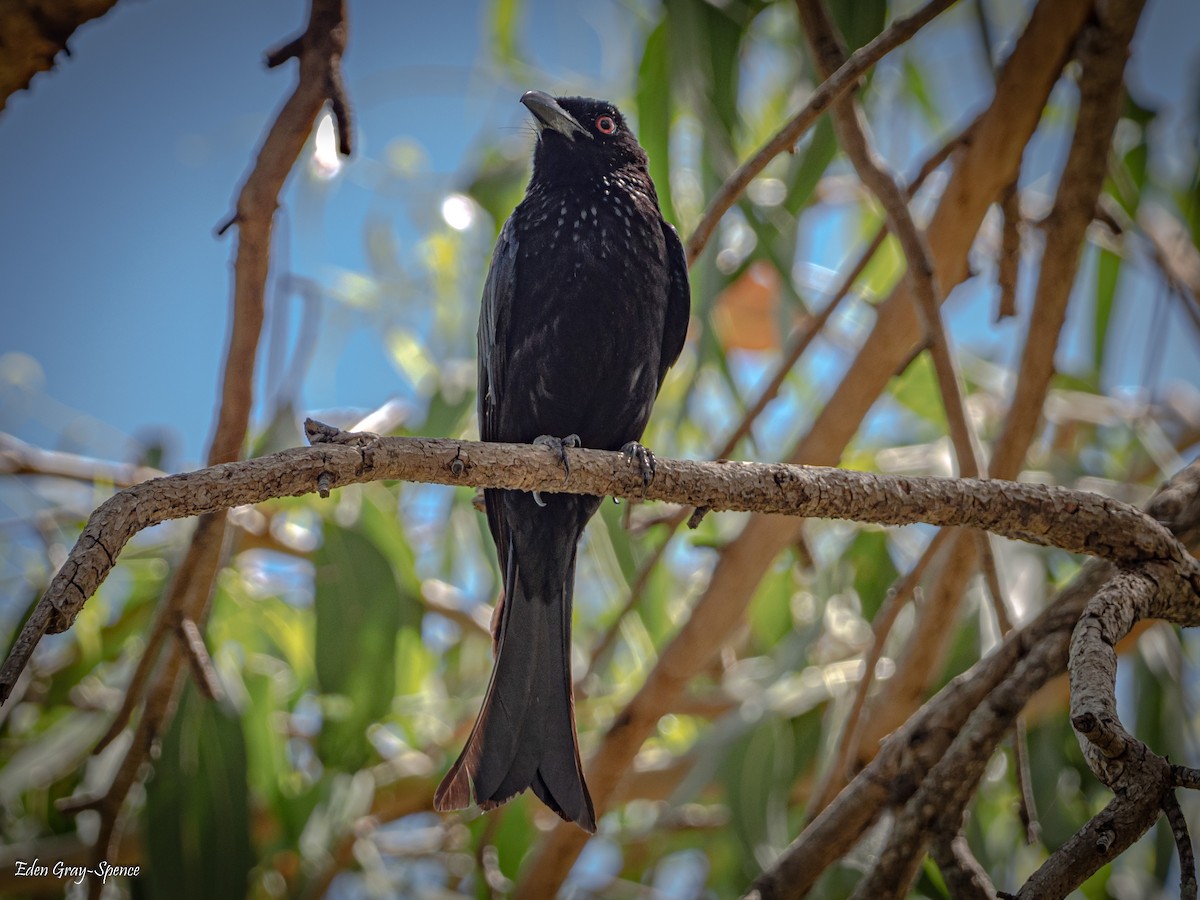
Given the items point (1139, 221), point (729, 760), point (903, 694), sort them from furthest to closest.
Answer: point (1139, 221) → point (729, 760) → point (903, 694)

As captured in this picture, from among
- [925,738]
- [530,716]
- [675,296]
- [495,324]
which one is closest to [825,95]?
[675,296]

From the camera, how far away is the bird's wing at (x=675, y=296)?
293 centimetres

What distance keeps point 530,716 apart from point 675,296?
126 centimetres

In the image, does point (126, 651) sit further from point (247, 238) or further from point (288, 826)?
point (247, 238)

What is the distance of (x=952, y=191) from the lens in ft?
9.43

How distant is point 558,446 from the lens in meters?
2.11

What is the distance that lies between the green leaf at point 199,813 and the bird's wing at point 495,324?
41.6 inches

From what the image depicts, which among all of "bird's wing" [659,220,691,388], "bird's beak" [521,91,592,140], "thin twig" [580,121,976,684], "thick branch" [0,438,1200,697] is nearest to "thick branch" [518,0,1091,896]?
"thin twig" [580,121,976,684]

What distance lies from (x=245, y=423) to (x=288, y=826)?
4.94 ft

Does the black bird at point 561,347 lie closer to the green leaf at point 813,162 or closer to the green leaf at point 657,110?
the green leaf at point 657,110

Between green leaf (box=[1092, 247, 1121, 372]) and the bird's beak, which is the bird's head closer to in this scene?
the bird's beak

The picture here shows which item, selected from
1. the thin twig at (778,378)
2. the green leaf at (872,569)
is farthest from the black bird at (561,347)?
the green leaf at (872,569)

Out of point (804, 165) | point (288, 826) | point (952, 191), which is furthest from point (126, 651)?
point (952, 191)

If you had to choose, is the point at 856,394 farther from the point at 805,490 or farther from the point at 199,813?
the point at 199,813
